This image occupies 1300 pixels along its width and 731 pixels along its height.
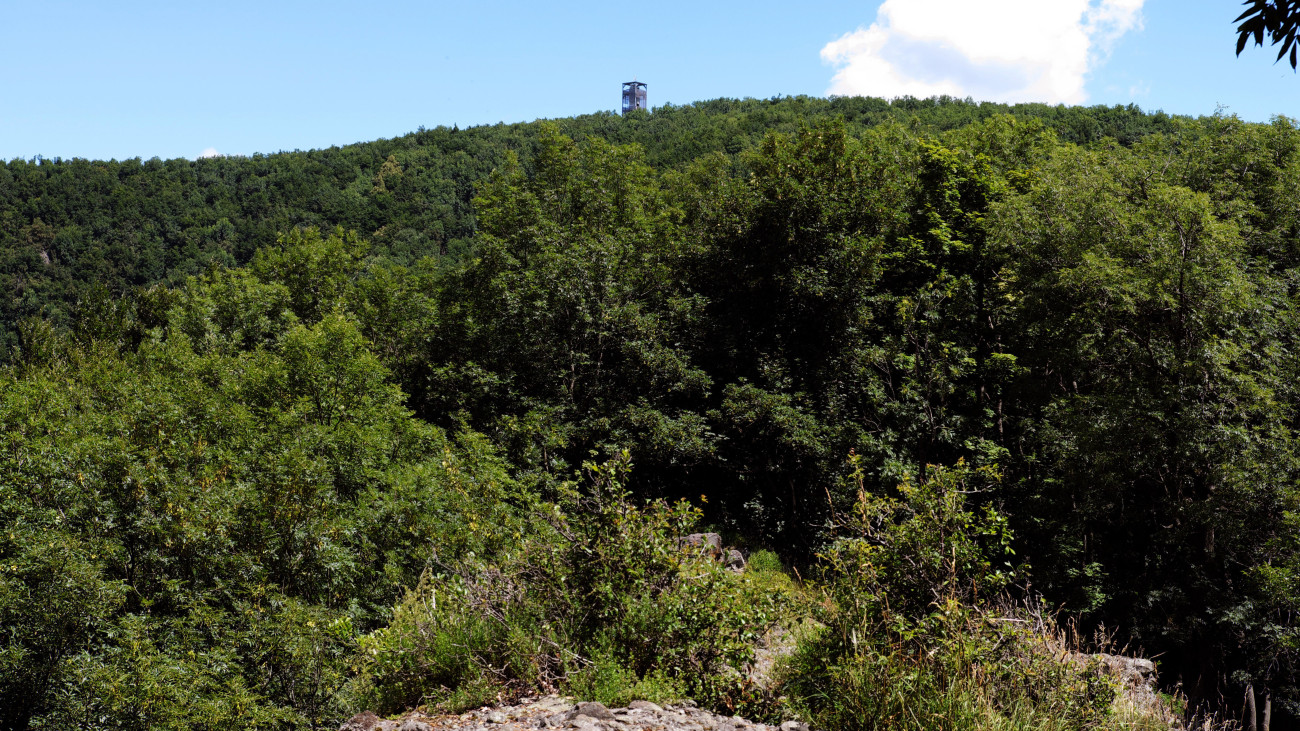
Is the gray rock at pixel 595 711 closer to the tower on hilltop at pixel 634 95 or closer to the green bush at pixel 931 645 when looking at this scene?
the green bush at pixel 931 645

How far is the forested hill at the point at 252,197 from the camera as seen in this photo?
6200 centimetres

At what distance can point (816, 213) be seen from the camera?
16.9 metres

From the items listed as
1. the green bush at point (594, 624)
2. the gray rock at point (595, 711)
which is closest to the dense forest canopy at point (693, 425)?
the green bush at point (594, 624)

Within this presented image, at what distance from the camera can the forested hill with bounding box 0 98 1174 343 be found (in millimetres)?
62000

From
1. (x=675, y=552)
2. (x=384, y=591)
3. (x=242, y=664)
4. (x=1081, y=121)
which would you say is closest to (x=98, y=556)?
(x=242, y=664)

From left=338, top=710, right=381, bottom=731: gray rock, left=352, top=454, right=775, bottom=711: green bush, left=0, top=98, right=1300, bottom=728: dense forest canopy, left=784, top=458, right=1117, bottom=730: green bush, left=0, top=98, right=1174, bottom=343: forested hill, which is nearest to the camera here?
left=784, top=458, right=1117, bottom=730: green bush

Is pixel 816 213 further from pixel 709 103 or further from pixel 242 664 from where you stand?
pixel 709 103

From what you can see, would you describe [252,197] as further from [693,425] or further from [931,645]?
[931,645]

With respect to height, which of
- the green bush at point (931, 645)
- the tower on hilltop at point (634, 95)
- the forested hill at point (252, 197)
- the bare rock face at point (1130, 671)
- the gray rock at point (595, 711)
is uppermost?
the tower on hilltop at point (634, 95)

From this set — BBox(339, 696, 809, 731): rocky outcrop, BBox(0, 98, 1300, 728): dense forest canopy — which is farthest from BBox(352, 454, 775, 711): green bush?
BBox(339, 696, 809, 731): rocky outcrop

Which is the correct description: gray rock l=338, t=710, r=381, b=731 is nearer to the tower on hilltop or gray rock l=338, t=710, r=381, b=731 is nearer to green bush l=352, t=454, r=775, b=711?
green bush l=352, t=454, r=775, b=711

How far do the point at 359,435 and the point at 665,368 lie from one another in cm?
652

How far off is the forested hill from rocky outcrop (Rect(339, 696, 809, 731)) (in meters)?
51.7

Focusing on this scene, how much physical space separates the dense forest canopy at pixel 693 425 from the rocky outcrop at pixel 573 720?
1.16 feet
